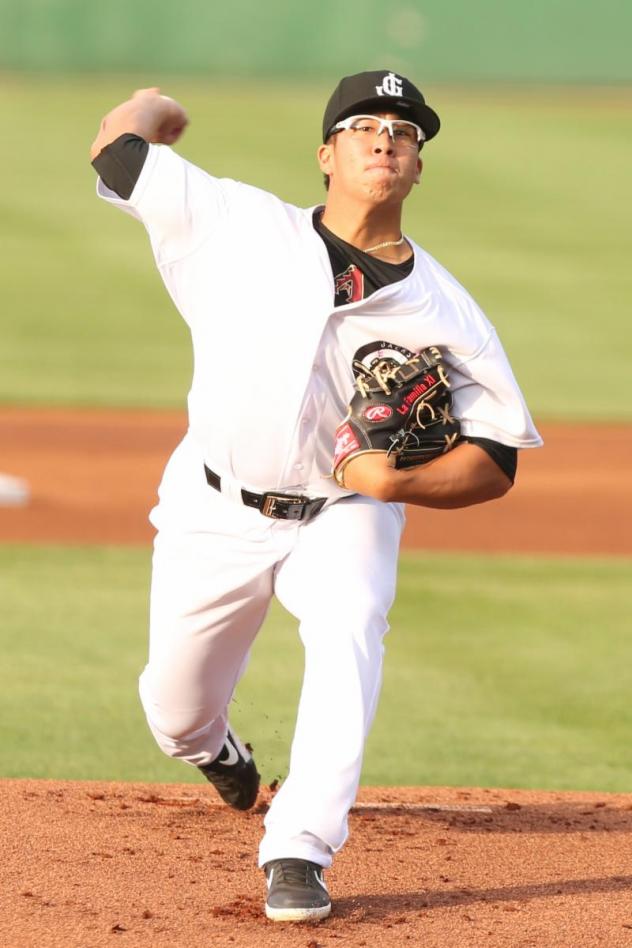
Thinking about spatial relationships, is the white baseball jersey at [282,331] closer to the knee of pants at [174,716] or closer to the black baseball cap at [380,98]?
Answer: the black baseball cap at [380,98]

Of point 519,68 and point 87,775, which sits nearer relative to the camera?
point 87,775

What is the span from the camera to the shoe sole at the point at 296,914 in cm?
366

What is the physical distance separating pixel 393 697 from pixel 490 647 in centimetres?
88

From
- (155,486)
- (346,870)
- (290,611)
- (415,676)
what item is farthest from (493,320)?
(290,611)

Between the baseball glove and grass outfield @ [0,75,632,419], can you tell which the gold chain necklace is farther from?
grass outfield @ [0,75,632,419]

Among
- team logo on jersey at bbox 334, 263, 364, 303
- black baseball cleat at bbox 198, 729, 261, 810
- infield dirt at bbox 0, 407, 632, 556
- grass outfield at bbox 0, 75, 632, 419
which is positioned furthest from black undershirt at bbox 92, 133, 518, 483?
grass outfield at bbox 0, 75, 632, 419

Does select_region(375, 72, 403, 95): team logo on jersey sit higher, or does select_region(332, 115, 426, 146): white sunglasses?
select_region(375, 72, 403, 95): team logo on jersey

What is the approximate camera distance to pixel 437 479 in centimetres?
386

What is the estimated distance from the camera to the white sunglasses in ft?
13.1

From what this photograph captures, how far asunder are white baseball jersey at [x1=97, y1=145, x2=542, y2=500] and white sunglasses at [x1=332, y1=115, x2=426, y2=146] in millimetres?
290

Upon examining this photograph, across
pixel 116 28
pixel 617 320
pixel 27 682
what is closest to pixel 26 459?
pixel 27 682

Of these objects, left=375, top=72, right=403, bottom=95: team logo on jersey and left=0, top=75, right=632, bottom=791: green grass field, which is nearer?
left=375, top=72, right=403, bottom=95: team logo on jersey

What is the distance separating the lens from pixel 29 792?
488 centimetres

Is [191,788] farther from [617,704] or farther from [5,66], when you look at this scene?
[5,66]
